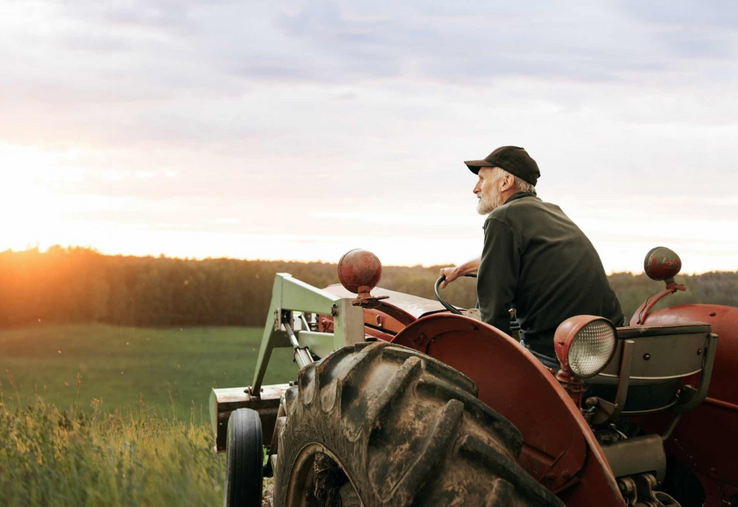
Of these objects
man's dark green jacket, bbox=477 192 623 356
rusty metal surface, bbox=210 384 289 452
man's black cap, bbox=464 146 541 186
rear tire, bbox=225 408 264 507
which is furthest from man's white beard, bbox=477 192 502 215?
rusty metal surface, bbox=210 384 289 452

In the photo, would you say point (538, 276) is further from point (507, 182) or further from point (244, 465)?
point (244, 465)

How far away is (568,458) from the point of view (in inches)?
73.1

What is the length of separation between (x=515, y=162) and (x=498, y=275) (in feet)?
2.84

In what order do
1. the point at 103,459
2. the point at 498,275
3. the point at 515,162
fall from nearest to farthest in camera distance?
the point at 498,275
the point at 515,162
the point at 103,459

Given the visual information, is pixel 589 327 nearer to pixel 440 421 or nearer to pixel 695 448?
pixel 440 421

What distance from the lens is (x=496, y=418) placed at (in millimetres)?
1747

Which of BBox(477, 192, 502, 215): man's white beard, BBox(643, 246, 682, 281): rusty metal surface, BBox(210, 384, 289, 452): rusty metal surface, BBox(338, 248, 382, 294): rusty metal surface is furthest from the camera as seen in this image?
BBox(210, 384, 289, 452): rusty metal surface

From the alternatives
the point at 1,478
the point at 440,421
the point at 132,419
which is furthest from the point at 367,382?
the point at 132,419

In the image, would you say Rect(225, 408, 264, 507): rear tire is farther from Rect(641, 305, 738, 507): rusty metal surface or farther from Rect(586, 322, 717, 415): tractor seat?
Rect(641, 305, 738, 507): rusty metal surface

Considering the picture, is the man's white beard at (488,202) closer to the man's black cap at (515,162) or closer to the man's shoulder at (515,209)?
the man's black cap at (515,162)

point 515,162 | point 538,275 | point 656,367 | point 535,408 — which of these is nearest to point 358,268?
point 538,275

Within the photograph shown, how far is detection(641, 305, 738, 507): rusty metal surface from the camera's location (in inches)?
112

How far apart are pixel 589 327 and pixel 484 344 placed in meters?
0.32

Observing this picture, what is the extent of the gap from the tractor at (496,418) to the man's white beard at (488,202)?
3.08 feet
